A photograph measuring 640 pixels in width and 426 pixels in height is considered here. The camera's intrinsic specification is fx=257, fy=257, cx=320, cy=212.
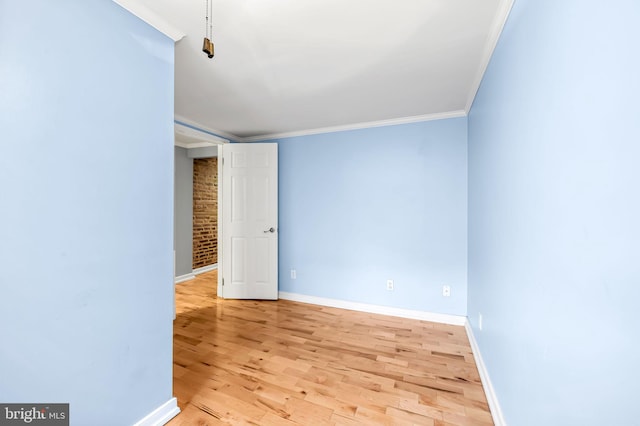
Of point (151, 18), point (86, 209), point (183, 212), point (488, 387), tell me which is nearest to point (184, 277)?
point (183, 212)

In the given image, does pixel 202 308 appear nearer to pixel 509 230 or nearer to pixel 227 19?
pixel 227 19

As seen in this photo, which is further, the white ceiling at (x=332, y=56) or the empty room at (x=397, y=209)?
the white ceiling at (x=332, y=56)

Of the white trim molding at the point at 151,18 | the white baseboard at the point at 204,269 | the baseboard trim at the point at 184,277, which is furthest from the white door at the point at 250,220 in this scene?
the white trim molding at the point at 151,18

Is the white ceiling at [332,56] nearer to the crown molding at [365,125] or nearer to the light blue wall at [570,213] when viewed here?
the crown molding at [365,125]

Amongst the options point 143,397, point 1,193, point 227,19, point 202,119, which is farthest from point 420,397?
point 202,119

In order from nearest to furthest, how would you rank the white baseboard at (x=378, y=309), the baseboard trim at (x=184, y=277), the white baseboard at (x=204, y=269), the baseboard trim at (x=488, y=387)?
the baseboard trim at (x=488, y=387)
the white baseboard at (x=378, y=309)
the baseboard trim at (x=184, y=277)
the white baseboard at (x=204, y=269)

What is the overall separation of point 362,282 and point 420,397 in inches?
Answer: 63.8

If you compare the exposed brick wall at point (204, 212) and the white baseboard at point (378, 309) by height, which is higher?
the exposed brick wall at point (204, 212)

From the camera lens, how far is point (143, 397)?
145cm

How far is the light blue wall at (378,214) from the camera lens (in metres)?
2.95

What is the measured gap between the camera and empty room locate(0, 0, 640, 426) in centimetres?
71

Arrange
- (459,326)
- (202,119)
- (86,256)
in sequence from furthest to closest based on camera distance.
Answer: (202,119) < (459,326) < (86,256)

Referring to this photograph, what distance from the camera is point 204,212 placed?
211 inches

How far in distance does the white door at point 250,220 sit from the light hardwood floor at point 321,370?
55cm
